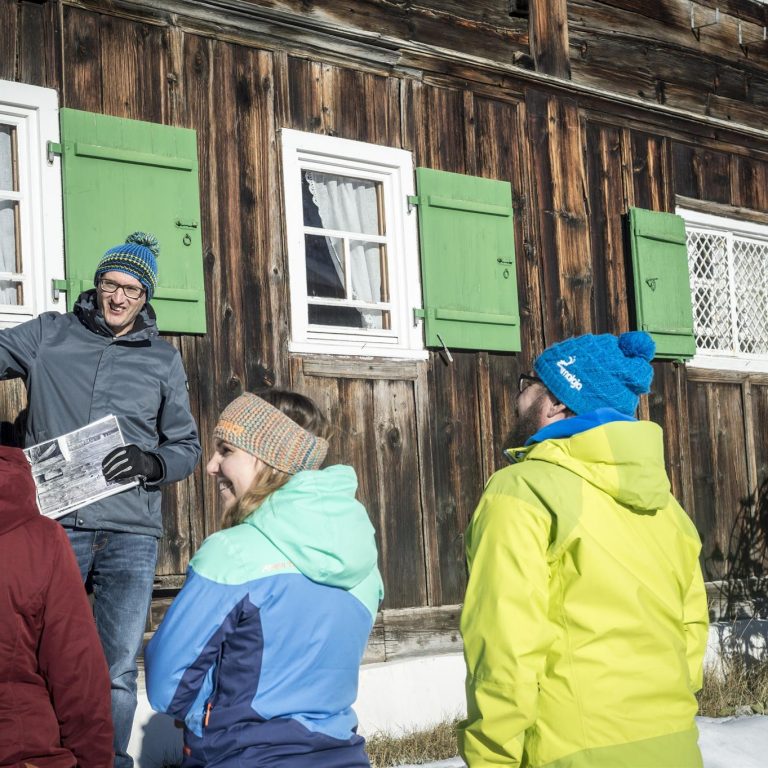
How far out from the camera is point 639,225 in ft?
25.4

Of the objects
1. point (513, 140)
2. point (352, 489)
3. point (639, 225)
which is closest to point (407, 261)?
point (513, 140)

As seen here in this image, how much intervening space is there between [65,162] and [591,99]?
12.5 ft

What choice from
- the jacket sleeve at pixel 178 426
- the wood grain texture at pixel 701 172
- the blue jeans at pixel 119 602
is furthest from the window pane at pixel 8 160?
the wood grain texture at pixel 701 172

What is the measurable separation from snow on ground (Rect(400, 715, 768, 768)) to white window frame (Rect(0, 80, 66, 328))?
2.69m

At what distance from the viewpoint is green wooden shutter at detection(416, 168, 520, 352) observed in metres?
6.63

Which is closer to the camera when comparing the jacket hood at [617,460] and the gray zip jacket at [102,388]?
the jacket hood at [617,460]

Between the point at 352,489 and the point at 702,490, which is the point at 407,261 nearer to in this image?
the point at 702,490

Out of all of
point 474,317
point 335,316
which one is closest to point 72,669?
point 335,316

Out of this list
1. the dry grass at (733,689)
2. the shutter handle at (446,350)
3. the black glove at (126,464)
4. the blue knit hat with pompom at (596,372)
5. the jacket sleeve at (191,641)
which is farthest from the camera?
the dry grass at (733,689)

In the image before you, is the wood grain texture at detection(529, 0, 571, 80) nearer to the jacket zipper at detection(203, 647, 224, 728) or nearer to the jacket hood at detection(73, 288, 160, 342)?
the jacket hood at detection(73, 288, 160, 342)

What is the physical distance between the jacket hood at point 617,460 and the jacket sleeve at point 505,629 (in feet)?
0.62

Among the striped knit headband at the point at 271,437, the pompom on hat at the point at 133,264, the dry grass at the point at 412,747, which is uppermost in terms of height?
the pompom on hat at the point at 133,264

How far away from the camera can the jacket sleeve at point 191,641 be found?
7.83 feet

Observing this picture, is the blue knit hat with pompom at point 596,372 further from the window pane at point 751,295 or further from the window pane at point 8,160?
the window pane at point 751,295
